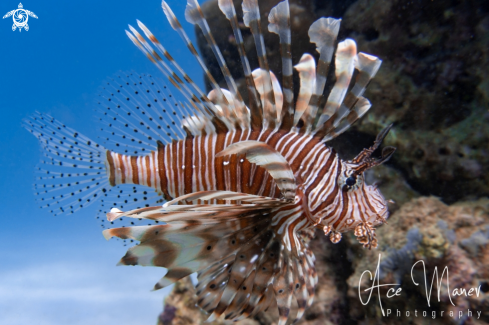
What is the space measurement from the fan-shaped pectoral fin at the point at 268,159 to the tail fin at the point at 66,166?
67.7 inches

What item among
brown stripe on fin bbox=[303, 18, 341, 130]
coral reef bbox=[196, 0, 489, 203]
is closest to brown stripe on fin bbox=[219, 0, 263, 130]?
brown stripe on fin bbox=[303, 18, 341, 130]

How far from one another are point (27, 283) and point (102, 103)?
36.8 ft

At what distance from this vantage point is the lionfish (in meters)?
1.75

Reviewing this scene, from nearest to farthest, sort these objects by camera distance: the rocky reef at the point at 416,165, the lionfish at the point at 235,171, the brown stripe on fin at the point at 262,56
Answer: the lionfish at the point at 235,171
the brown stripe on fin at the point at 262,56
the rocky reef at the point at 416,165

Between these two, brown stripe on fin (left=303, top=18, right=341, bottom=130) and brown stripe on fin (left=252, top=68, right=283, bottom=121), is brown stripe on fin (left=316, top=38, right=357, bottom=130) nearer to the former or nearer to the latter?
brown stripe on fin (left=303, top=18, right=341, bottom=130)

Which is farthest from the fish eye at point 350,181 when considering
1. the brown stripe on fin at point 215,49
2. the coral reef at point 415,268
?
the coral reef at point 415,268

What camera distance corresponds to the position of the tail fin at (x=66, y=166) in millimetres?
2689

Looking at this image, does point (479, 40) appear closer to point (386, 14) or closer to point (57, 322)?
point (386, 14)

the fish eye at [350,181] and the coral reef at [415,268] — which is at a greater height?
the fish eye at [350,181]

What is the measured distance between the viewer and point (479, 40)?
3.60 meters

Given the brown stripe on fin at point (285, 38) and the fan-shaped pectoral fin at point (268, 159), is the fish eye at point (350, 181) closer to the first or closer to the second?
the fan-shaped pectoral fin at point (268, 159)

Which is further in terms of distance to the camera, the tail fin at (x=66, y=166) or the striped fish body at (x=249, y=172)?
the tail fin at (x=66, y=166)

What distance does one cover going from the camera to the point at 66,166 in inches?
103

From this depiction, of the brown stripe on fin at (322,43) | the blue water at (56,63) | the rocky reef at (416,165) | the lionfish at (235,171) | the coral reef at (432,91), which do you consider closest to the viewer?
the lionfish at (235,171)
